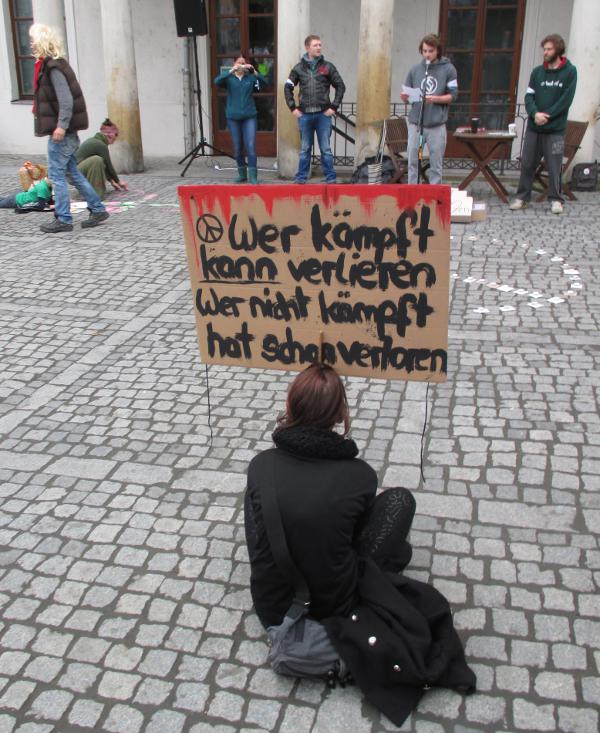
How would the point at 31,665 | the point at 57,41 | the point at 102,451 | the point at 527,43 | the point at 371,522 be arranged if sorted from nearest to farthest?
the point at 31,665 → the point at 371,522 → the point at 102,451 → the point at 57,41 → the point at 527,43

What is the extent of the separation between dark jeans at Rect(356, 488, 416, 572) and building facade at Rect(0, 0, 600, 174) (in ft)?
28.9

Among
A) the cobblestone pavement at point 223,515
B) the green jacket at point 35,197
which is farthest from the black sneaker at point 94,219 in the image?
the cobblestone pavement at point 223,515

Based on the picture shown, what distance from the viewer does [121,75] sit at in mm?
11930

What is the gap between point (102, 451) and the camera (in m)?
4.22

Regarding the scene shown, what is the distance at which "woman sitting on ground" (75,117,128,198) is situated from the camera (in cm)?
1043

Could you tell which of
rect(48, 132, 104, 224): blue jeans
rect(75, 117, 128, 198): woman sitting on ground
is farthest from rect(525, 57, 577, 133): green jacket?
rect(75, 117, 128, 198): woman sitting on ground

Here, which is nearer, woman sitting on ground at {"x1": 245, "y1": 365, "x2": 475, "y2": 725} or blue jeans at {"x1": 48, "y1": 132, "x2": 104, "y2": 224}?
woman sitting on ground at {"x1": 245, "y1": 365, "x2": 475, "y2": 725}

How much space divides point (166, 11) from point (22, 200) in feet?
18.2

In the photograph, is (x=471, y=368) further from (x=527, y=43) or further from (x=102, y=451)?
(x=527, y=43)

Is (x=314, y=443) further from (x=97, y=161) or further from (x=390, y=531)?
(x=97, y=161)

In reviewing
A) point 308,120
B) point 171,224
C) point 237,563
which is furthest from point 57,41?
point 237,563

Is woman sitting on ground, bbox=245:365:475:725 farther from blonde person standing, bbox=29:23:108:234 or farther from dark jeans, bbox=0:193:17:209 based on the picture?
dark jeans, bbox=0:193:17:209

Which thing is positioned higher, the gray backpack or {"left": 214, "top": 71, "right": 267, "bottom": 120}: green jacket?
{"left": 214, "top": 71, "right": 267, "bottom": 120}: green jacket

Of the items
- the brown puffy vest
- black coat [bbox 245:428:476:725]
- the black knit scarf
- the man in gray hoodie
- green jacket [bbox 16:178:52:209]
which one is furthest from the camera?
green jacket [bbox 16:178:52:209]
